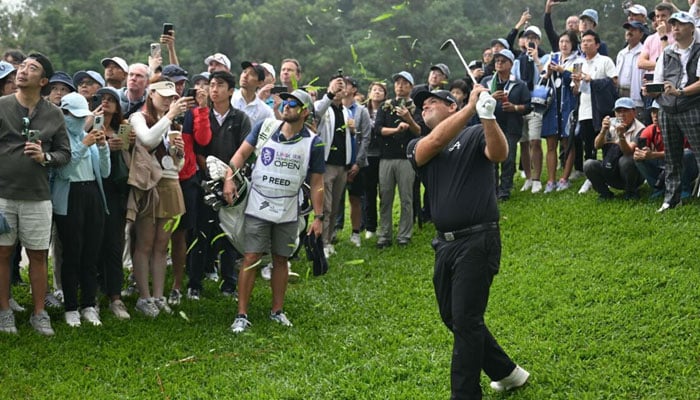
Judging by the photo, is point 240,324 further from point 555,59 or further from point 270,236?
point 555,59

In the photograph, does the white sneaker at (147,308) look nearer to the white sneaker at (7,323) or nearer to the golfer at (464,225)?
the white sneaker at (7,323)

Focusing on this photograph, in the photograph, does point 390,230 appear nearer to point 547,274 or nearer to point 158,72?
point 547,274

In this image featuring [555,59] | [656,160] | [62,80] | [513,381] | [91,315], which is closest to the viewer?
[513,381]

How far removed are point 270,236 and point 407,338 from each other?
1.70 m

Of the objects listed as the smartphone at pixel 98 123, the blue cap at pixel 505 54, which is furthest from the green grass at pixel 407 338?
the blue cap at pixel 505 54

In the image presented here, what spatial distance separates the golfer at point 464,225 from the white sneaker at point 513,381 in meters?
0.39

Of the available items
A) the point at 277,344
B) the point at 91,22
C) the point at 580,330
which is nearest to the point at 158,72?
the point at 277,344

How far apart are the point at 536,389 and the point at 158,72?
5080 millimetres

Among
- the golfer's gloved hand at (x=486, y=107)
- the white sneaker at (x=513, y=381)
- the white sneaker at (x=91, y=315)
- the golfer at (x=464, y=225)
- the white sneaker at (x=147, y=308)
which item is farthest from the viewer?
the white sneaker at (x=147, y=308)

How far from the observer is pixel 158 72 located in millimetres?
8797

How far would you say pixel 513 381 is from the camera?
652 centimetres

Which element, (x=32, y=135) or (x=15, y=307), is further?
(x=15, y=307)

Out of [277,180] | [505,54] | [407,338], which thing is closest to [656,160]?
[505,54]

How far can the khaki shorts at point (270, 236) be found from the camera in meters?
8.15
